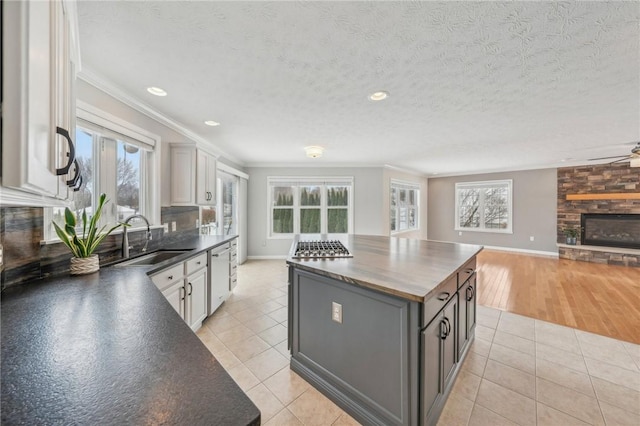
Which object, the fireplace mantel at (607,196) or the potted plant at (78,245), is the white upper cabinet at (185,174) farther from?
the fireplace mantel at (607,196)

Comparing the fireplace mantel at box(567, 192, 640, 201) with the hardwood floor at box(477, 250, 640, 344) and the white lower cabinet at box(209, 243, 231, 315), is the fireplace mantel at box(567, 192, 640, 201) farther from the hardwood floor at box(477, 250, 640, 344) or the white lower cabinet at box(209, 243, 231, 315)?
the white lower cabinet at box(209, 243, 231, 315)

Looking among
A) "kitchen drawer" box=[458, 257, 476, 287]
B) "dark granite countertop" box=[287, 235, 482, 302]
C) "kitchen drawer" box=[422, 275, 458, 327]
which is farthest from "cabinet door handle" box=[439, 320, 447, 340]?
"kitchen drawer" box=[458, 257, 476, 287]

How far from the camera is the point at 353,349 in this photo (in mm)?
1552

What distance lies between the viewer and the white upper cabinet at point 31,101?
44cm

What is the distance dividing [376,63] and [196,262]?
247cm

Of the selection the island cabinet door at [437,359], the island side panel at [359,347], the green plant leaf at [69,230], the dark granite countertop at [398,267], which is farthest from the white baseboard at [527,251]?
the green plant leaf at [69,230]

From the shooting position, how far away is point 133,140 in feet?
8.22

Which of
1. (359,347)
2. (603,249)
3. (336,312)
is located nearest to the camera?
(359,347)

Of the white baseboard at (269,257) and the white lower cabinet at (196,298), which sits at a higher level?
the white lower cabinet at (196,298)

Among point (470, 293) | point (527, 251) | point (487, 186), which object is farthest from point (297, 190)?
point (527, 251)

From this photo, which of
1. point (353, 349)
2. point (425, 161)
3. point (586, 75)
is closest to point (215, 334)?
point (353, 349)

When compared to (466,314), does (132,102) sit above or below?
above

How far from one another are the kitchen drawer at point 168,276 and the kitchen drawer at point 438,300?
6.23 ft

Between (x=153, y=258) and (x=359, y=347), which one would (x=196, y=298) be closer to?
(x=153, y=258)
